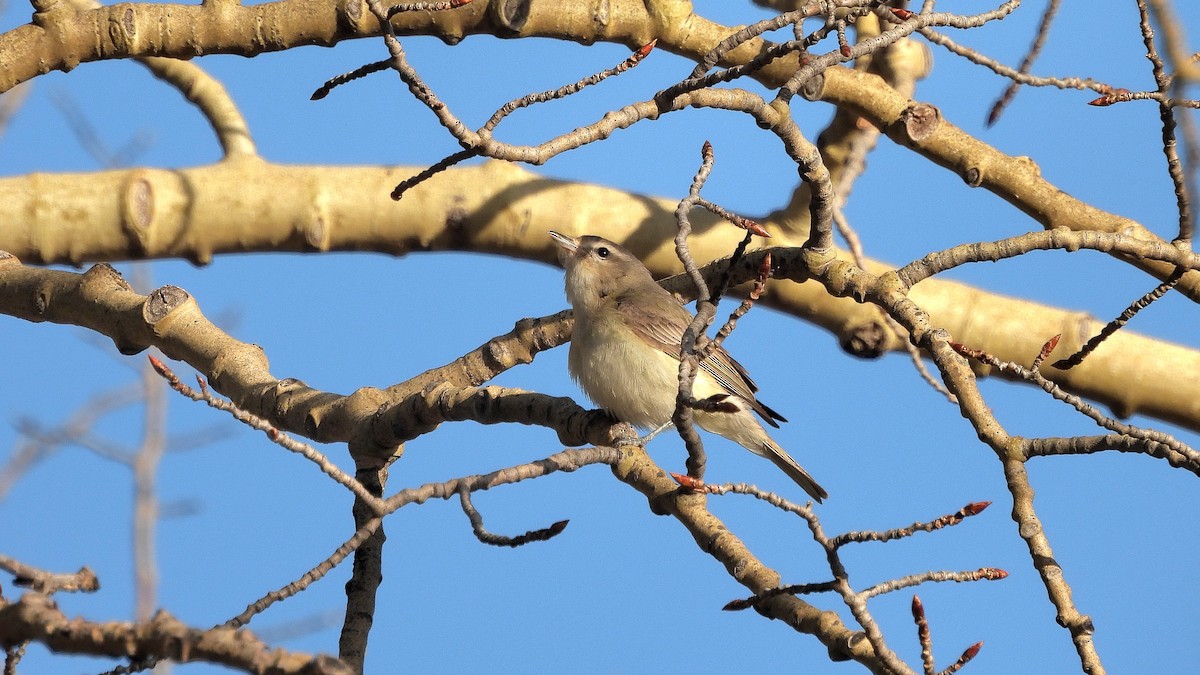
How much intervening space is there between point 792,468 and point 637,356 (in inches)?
43.1

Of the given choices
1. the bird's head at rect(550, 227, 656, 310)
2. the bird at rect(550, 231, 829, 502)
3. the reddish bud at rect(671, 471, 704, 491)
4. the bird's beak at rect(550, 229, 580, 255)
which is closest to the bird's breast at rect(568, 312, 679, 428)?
the bird at rect(550, 231, 829, 502)

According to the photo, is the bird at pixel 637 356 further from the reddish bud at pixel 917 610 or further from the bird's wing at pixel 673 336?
the reddish bud at pixel 917 610

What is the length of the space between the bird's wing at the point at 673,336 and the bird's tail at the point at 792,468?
0.23 m


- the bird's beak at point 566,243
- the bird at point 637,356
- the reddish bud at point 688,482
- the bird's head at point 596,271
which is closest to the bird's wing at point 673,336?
the bird at point 637,356

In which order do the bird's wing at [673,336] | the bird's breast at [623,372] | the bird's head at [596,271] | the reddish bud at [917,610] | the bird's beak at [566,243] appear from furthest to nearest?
the bird's beak at [566,243], the bird's head at [596,271], the bird's wing at [673,336], the bird's breast at [623,372], the reddish bud at [917,610]

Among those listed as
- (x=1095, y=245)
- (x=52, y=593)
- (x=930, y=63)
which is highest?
(x=930, y=63)

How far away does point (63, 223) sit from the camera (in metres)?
5.63

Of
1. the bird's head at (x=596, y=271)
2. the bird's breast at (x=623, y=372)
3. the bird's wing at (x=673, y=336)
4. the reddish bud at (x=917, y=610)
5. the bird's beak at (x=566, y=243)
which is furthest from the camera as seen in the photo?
the bird's beak at (x=566, y=243)

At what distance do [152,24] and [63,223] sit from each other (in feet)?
4.49

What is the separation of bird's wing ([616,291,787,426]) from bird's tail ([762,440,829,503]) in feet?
0.75

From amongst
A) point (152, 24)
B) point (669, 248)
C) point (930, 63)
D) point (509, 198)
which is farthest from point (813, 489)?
point (152, 24)

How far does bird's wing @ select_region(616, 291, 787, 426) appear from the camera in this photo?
5336 mm

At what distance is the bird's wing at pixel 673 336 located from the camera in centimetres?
534

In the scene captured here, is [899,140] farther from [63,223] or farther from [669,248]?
[63,223]
